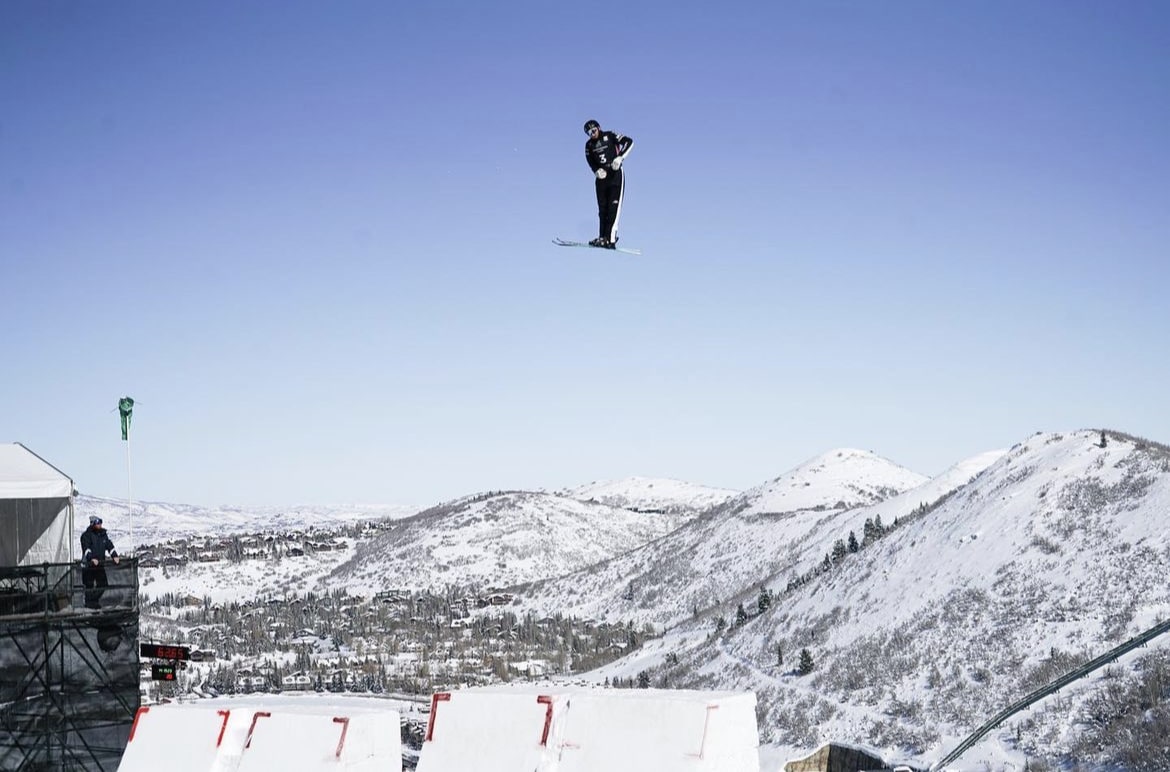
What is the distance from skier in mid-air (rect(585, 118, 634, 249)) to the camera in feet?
44.5

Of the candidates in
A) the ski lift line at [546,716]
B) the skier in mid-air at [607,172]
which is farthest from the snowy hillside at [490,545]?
the ski lift line at [546,716]

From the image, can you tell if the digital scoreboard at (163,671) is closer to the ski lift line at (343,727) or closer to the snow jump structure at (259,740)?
the snow jump structure at (259,740)

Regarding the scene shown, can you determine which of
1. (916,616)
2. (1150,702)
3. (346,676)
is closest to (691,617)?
(346,676)

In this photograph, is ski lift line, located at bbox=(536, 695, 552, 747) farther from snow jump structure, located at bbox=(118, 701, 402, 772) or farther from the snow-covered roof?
the snow-covered roof

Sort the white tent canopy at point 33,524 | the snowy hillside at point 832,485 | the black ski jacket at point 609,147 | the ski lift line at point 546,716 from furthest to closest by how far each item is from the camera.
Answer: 1. the snowy hillside at point 832,485
2. the white tent canopy at point 33,524
3. the black ski jacket at point 609,147
4. the ski lift line at point 546,716

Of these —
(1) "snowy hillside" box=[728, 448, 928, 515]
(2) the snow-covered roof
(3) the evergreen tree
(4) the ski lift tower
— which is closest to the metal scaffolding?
(4) the ski lift tower

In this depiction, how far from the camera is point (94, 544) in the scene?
17578 millimetres

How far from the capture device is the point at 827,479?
155 metres

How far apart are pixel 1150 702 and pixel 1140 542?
17.9m

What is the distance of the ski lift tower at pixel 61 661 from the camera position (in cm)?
1652

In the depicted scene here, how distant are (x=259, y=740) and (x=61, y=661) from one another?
490 inches

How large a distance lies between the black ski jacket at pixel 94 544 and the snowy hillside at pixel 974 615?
941 inches

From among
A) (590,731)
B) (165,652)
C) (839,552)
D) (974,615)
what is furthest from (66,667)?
(839,552)

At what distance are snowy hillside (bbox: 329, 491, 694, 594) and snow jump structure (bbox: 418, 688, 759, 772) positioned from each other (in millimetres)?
141464
